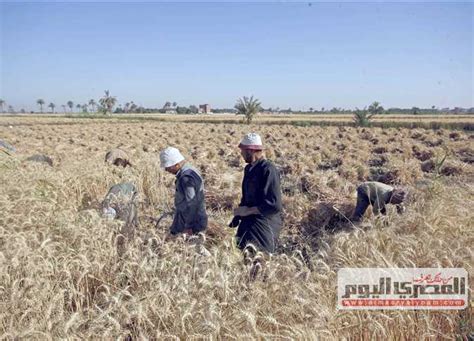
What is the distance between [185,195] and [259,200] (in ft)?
2.54

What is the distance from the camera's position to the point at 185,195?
3.41 m

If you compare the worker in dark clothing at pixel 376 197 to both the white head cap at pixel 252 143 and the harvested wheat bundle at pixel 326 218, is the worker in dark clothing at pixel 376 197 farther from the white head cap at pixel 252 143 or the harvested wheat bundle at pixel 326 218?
the white head cap at pixel 252 143

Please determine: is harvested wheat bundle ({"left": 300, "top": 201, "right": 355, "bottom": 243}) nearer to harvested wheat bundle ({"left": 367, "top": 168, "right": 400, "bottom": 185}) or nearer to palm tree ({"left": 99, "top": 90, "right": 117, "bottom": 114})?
harvested wheat bundle ({"left": 367, "top": 168, "right": 400, "bottom": 185})

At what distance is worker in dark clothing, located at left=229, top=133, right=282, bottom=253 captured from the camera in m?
3.24

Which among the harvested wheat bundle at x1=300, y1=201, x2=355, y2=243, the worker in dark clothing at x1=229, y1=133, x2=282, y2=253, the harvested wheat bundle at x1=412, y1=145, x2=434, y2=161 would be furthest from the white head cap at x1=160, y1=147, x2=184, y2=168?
the harvested wheat bundle at x1=412, y1=145, x2=434, y2=161

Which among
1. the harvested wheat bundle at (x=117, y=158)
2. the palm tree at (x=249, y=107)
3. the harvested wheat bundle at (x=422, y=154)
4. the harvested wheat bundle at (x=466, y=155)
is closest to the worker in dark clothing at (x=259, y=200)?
the harvested wheat bundle at (x=117, y=158)

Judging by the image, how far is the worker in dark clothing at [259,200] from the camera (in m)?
3.24

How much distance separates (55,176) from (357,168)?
8598mm

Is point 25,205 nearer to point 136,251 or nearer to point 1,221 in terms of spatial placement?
point 1,221

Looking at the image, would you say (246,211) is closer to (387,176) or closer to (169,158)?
(169,158)

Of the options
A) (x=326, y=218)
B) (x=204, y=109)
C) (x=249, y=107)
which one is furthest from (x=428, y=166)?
(x=204, y=109)

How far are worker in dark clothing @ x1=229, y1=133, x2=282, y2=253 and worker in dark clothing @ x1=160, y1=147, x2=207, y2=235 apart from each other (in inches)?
17.9

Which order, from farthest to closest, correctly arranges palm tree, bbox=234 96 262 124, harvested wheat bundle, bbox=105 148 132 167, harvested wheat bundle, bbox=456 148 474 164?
palm tree, bbox=234 96 262 124, harvested wheat bundle, bbox=456 148 474 164, harvested wheat bundle, bbox=105 148 132 167

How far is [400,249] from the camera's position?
9.09 feet
